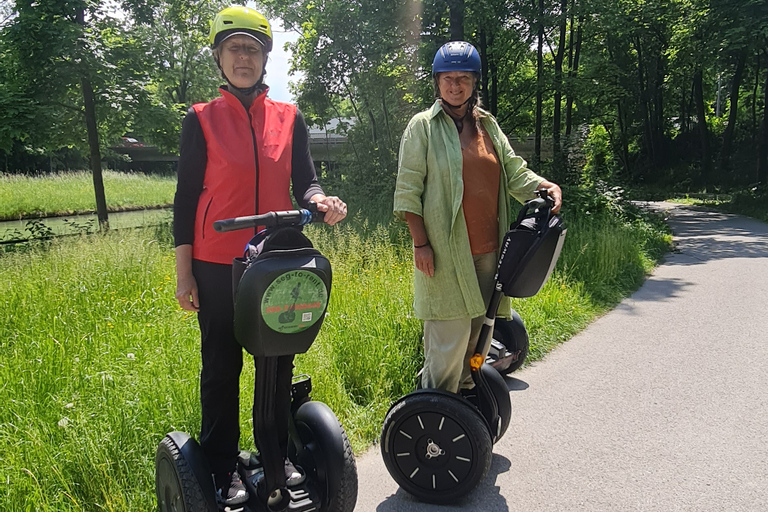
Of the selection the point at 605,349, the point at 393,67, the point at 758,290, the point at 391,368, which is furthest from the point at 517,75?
the point at 391,368

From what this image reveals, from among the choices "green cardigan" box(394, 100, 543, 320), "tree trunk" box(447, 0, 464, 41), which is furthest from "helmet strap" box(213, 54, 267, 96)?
"tree trunk" box(447, 0, 464, 41)

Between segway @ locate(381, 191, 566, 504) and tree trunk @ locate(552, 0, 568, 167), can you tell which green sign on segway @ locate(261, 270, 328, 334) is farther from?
tree trunk @ locate(552, 0, 568, 167)

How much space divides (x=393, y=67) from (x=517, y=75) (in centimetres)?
541

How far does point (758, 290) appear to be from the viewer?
24.9 ft

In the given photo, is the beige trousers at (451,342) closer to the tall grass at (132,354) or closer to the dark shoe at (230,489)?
the tall grass at (132,354)

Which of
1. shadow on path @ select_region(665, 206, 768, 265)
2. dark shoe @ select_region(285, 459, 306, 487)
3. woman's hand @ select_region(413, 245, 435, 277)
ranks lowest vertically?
shadow on path @ select_region(665, 206, 768, 265)

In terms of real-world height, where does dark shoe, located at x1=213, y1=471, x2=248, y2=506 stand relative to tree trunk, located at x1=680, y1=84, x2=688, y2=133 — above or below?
below

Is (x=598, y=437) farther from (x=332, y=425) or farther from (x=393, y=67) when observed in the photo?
(x=393, y=67)

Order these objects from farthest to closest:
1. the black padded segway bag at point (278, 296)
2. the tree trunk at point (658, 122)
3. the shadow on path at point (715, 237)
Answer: the tree trunk at point (658, 122)
the shadow on path at point (715, 237)
the black padded segway bag at point (278, 296)

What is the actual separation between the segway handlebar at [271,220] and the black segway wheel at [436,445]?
1.19 meters

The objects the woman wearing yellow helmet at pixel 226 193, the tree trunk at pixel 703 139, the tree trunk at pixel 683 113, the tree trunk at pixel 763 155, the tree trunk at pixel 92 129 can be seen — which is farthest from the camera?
the tree trunk at pixel 683 113

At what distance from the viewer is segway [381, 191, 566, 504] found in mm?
2701

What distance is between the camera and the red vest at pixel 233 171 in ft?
7.20

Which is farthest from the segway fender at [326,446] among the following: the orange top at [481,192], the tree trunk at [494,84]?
the tree trunk at [494,84]
